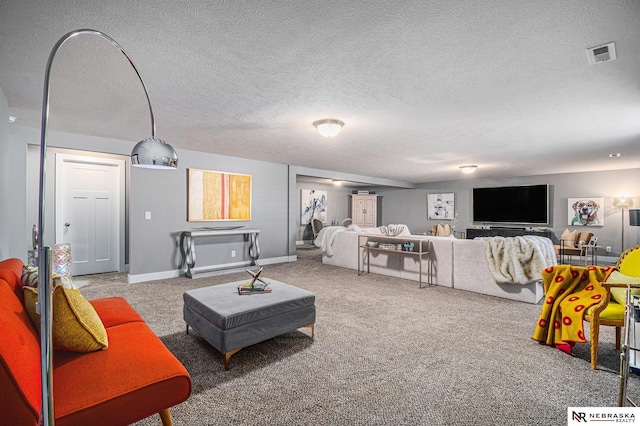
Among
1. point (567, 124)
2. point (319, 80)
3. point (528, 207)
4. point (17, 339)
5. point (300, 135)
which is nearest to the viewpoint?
point (17, 339)

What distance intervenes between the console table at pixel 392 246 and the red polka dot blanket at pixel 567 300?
183 cm

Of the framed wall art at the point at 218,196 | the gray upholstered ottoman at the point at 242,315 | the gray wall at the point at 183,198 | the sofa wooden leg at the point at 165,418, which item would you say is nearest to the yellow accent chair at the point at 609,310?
the gray upholstered ottoman at the point at 242,315

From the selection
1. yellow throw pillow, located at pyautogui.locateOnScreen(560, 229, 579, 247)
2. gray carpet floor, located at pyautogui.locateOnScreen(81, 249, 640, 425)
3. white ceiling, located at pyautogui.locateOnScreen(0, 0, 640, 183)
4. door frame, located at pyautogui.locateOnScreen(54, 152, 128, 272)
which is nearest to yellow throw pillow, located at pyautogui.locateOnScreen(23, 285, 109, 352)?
gray carpet floor, located at pyautogui.locateOnScreen(81, 249, 640, 425)

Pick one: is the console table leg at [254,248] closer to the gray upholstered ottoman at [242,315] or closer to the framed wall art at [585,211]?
the gray upholstered ottoman at [242,315]

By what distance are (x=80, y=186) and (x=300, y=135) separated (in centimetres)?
400

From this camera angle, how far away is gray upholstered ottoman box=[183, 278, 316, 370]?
2244 mm

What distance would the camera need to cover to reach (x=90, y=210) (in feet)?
17.8

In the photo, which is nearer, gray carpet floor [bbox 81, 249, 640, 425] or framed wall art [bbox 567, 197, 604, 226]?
gray carpet floor [bbox 81, 249, 640, 425]

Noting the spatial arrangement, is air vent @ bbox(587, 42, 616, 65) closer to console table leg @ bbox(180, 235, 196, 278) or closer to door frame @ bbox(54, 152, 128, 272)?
console table leg @ bbox(180, 235, 196, 278)

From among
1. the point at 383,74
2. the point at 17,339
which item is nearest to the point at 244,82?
the point at 383,74

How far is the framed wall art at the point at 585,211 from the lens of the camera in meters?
7.43

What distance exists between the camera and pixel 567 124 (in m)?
3.67

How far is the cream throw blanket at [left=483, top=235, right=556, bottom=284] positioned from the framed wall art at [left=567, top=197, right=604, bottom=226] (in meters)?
4.80

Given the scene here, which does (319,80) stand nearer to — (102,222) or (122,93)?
(122,93)
